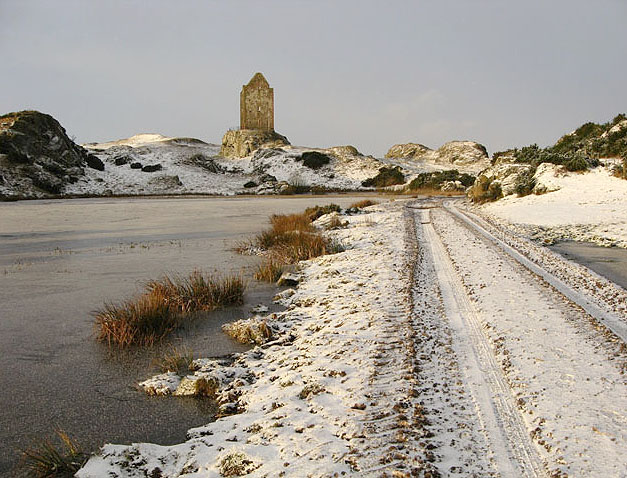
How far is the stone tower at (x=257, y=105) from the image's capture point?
62250 millimetres

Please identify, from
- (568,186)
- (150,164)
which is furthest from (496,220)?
(150,164)

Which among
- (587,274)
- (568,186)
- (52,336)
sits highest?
(568,186)

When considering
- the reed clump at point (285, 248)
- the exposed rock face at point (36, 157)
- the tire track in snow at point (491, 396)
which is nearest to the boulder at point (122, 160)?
the exposed rock face at point (36, 157)

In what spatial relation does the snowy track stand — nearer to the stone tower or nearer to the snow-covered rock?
the snow-covered rock

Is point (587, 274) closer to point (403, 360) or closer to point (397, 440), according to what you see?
point (403, 360)

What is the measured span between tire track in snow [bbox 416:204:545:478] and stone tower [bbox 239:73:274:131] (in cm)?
6237

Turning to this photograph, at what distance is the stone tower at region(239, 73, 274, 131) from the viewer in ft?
204

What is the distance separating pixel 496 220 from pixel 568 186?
581 centimetres

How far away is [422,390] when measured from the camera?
10.2 ft

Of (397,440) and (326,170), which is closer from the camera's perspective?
(397,440)

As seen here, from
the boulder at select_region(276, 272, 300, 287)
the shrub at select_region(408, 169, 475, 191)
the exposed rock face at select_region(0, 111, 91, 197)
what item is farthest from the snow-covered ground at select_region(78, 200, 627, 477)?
the shrub at select_region(408, 169, 475, 191)

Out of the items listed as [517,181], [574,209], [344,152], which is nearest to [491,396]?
[574,209]

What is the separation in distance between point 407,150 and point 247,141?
32.0 meters

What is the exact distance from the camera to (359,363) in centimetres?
368
